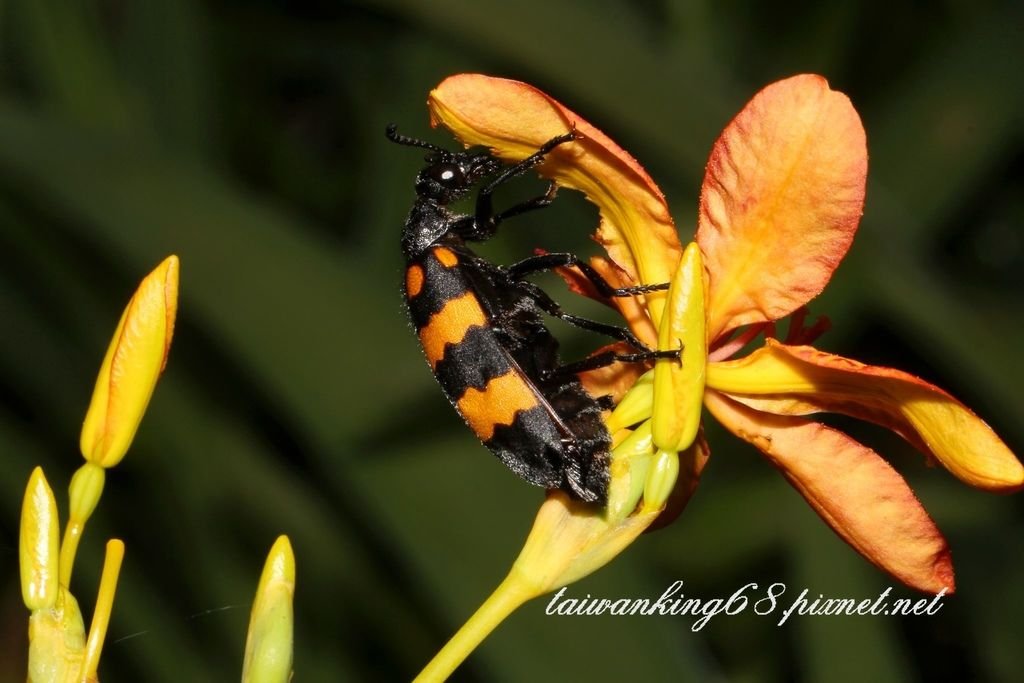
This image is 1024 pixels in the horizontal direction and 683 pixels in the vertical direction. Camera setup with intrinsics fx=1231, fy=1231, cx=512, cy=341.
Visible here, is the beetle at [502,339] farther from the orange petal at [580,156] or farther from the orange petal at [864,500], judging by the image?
the orange petal at [864,500]

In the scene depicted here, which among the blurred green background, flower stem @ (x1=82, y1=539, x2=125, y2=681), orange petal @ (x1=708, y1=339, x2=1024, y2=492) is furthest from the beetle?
the blurred green background

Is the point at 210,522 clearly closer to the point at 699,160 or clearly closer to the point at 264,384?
the point at 264,384

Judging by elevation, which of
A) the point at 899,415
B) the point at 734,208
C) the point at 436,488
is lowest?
the point at 436,488

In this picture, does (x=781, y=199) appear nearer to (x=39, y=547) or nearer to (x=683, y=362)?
(x=683, y=362)

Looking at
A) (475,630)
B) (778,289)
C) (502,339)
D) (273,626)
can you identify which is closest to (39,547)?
(273,626)

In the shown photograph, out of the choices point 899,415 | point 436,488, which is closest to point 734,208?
point 899,415

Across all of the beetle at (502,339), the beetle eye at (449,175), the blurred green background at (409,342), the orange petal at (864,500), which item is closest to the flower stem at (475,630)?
the beetle at (502,339)

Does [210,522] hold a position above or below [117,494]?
above
